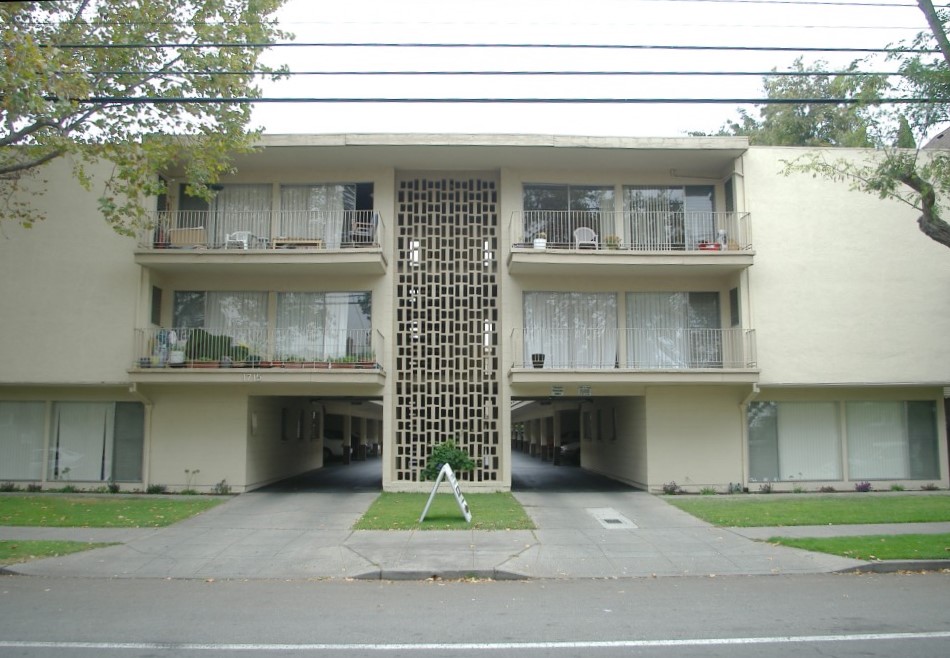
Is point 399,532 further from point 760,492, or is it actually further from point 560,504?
point 760,492

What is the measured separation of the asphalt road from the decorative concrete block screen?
9165 millimetres

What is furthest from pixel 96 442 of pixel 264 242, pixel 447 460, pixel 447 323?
pixel 447 323

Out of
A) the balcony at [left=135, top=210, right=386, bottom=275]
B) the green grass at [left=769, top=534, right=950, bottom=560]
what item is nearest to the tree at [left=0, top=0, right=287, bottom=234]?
the balcony at [left=135, top=210, right=386, bottom=275]

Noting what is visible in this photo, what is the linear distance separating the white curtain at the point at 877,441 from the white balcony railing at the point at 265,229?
1309 centimetres

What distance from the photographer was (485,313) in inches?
778

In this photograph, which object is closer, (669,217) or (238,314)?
(238,314)

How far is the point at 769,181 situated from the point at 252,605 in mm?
16137

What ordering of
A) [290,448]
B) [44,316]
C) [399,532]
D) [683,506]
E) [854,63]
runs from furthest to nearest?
[290,448] → [44,316] → [683,506] → [399,532] → [854,63]

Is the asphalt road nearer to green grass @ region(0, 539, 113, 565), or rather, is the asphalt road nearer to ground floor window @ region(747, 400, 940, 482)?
green grass @ region(0, 539, 113, 565)

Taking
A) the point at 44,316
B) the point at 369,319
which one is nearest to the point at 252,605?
the point at 369,319

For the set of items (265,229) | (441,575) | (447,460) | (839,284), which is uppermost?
(265,229)

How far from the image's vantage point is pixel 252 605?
8766 millimetres

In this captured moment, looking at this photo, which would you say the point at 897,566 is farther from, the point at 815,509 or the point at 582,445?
the point at 582,445

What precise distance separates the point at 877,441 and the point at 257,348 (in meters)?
16.0
